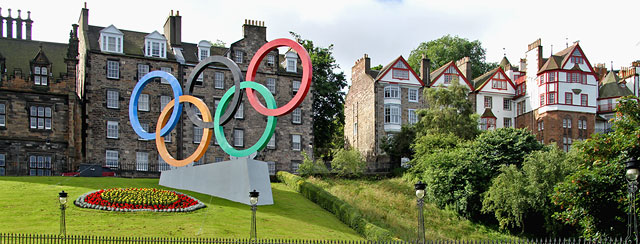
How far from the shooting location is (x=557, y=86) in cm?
6475

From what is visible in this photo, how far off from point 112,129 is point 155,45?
784 centimetres

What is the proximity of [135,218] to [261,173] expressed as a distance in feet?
26.6

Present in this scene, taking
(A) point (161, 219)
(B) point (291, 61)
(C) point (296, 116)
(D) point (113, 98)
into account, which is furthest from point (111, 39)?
(A) point (161, 219)

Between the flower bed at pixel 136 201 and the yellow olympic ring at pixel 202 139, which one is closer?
the flower bed at pixel 136 201

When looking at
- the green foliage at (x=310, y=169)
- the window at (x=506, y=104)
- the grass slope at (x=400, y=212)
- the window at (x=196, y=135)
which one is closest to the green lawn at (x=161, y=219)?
the grass slope at (x=400, y=212)

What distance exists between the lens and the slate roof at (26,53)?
51.2 meters

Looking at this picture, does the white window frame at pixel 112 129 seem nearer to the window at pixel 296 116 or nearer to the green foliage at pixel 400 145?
the window at pixel 296 116

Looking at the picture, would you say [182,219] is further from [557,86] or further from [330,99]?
[557,86]

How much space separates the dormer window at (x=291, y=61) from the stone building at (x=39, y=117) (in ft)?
59.3

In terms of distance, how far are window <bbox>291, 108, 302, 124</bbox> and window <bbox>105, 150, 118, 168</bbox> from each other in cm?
1524

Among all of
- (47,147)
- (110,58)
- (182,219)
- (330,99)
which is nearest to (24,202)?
(182,219)

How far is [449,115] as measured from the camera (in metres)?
54.8

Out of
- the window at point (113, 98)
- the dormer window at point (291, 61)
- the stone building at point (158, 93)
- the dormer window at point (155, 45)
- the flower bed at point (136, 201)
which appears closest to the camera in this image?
the flower bed at point (136, 201)

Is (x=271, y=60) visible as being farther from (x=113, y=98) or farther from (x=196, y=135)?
(x=113, y=98)
